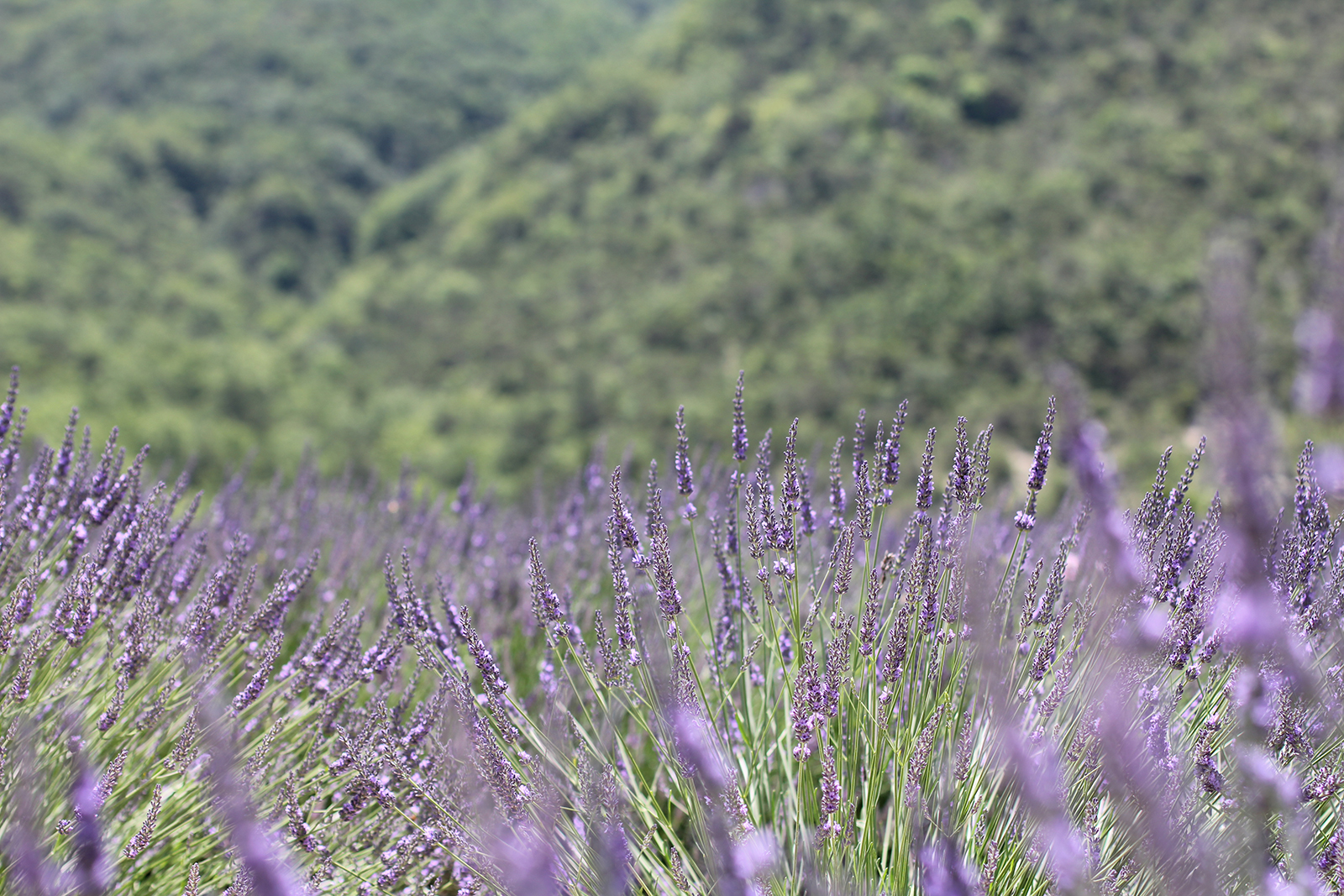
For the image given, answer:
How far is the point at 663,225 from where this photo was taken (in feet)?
137

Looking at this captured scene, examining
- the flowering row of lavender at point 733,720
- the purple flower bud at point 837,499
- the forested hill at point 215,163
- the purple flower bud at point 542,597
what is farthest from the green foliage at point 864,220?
the purple flower bud at point 542,597

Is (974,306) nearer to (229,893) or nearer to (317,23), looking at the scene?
(229,893)

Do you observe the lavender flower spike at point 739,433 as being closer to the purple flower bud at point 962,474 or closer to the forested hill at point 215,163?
the purple flower bud at point 962,474

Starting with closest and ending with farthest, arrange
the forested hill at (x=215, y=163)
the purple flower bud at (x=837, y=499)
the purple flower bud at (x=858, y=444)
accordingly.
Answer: the purple flower bud at (x=858, y=444), the purple flower bud at (x=837, y=499), the forested hill at (x=215, y=163)

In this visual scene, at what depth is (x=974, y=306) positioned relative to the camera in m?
30.8

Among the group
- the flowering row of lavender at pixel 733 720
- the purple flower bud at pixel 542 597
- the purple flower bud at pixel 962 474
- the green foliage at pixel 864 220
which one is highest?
the purple flower bud at pixel 962 474

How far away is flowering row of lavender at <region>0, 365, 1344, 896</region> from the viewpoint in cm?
133

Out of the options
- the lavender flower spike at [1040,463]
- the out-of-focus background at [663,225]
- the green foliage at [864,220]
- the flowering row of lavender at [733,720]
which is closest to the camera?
the flowering row of lavender at [733,720]

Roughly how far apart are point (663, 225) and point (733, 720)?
41.1 metres

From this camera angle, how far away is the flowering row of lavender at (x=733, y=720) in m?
1.33

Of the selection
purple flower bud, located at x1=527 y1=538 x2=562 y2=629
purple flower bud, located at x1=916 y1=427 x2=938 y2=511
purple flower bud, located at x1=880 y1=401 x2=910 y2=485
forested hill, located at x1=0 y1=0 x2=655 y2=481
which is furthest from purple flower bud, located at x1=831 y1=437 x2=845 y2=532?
forested hill, located at x1=0 y1=0 x2=655 y2=481

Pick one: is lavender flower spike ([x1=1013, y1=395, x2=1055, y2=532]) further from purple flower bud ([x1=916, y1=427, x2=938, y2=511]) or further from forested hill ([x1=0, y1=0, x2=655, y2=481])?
forested hill ([x1=0, y1=0, x2=655, y2=481])

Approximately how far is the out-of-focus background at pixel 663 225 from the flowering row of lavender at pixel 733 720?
624 inches

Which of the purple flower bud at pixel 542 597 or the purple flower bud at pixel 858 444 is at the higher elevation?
the purple flower bud at pixel 858 444
